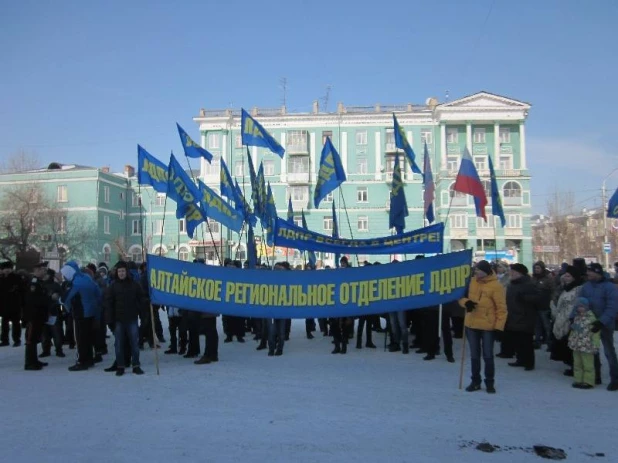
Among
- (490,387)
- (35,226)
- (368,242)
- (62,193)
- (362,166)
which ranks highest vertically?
(362,166)

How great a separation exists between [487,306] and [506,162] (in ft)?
161

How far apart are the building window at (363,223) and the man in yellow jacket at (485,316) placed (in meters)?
A: 45.4

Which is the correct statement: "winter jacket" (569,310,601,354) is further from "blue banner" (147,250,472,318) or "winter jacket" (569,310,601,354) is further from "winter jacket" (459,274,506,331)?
"blue banner" (147,250,472,318)

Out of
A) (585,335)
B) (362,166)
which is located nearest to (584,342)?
(585,335)

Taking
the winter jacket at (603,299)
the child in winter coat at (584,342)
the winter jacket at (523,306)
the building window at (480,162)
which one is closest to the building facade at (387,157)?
the building window at (480,162)

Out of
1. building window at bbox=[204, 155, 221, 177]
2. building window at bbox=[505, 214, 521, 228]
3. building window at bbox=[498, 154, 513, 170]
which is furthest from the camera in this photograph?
building window at bbox=[204, 155, 221, 177]

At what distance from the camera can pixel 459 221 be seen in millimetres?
51250

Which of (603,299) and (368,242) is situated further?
(368,242)

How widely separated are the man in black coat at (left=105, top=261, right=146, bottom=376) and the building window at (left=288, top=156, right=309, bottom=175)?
45.2 m

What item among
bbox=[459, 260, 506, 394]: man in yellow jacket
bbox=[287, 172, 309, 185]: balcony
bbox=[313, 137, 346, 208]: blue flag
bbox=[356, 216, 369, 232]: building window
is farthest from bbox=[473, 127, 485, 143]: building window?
bbox=[459, 260, 506, 394]: man in yellow jacket

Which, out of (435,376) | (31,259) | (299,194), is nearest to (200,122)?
(299,194)

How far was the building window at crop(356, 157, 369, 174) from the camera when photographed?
53.2 metres

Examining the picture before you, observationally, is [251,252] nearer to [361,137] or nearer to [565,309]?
[565,309]

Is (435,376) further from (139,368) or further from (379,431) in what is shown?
(139,368)
